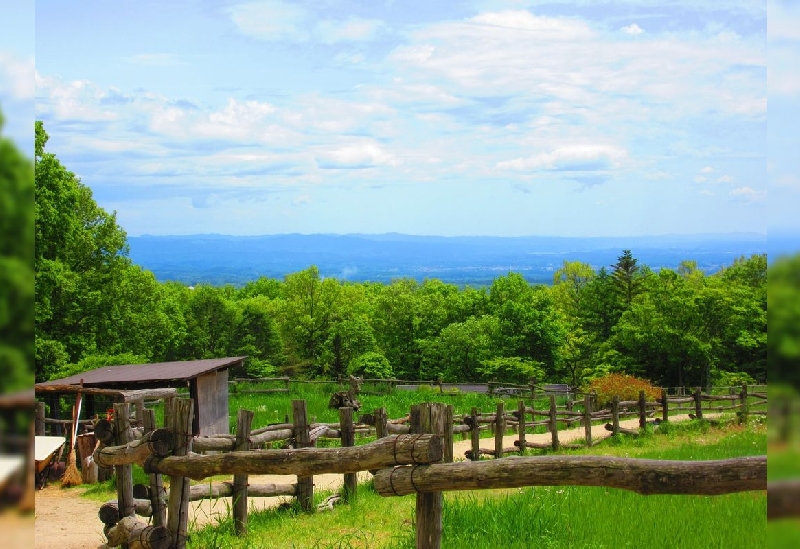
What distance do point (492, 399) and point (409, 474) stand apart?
25.3m

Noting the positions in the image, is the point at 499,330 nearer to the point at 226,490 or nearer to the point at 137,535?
the point at 226,490

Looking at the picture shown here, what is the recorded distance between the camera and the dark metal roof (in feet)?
52.3

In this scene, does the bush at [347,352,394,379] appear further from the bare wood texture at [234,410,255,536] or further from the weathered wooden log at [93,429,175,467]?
the weathered wooden log at [93,429,175,467]

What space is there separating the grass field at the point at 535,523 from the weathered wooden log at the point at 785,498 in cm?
534

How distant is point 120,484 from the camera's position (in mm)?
6676

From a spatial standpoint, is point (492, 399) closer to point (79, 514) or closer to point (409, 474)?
point (79, 514)

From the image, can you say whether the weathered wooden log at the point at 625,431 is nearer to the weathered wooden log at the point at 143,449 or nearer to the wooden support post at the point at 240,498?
the wooden support post at the point at 240,498

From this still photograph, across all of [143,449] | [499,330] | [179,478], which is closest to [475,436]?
[179,478]

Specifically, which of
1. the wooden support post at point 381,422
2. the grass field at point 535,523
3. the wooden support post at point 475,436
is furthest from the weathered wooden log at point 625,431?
the grass field at point 535,523

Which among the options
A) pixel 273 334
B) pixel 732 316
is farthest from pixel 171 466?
pixel 732 316

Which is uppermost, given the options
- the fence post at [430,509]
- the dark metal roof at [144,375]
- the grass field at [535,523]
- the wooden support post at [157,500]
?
the fence post at [430,509]

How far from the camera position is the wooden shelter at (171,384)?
15156 millimetres

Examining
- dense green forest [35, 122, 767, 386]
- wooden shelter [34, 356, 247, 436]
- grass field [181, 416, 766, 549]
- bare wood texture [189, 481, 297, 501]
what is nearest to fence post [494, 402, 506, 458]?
wooden shelter [34, 356, 247, 436]

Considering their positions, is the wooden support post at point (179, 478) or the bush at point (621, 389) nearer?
the wooden support post at point (179, 478)
